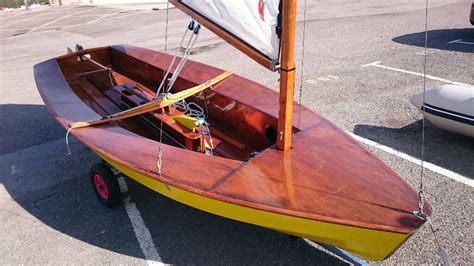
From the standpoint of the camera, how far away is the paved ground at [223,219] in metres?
3.28

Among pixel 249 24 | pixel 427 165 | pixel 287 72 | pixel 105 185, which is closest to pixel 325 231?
pixel 287 72

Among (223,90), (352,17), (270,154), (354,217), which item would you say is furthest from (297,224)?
(352,17)

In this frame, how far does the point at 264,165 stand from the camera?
302 centimetres

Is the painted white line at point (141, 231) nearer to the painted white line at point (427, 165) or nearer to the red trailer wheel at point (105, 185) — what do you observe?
the red trailer wheel at point (105, 185)

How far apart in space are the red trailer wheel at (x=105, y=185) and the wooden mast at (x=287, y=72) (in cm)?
170

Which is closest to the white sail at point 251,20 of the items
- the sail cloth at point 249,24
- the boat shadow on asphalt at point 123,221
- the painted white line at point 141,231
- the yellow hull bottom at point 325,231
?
the sail cloth at point 249,24

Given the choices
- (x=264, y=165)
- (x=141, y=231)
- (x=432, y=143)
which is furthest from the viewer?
(x=432, y=143)

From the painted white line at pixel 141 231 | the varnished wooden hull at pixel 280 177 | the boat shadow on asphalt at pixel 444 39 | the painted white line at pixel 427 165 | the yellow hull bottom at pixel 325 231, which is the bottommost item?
the painted white line at pixel 141 231

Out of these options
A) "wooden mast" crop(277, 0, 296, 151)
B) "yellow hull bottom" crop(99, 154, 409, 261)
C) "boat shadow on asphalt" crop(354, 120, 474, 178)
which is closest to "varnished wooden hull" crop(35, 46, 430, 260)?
"yellow hull bottom" crop(99, 154, 409, 261)

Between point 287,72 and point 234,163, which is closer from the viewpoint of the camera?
point 287,72

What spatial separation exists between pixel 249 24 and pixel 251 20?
0.04 m

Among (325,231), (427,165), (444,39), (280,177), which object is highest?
(444,39)

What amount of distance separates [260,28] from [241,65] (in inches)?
221

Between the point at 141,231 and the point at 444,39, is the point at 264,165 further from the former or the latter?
the point at 444,39
